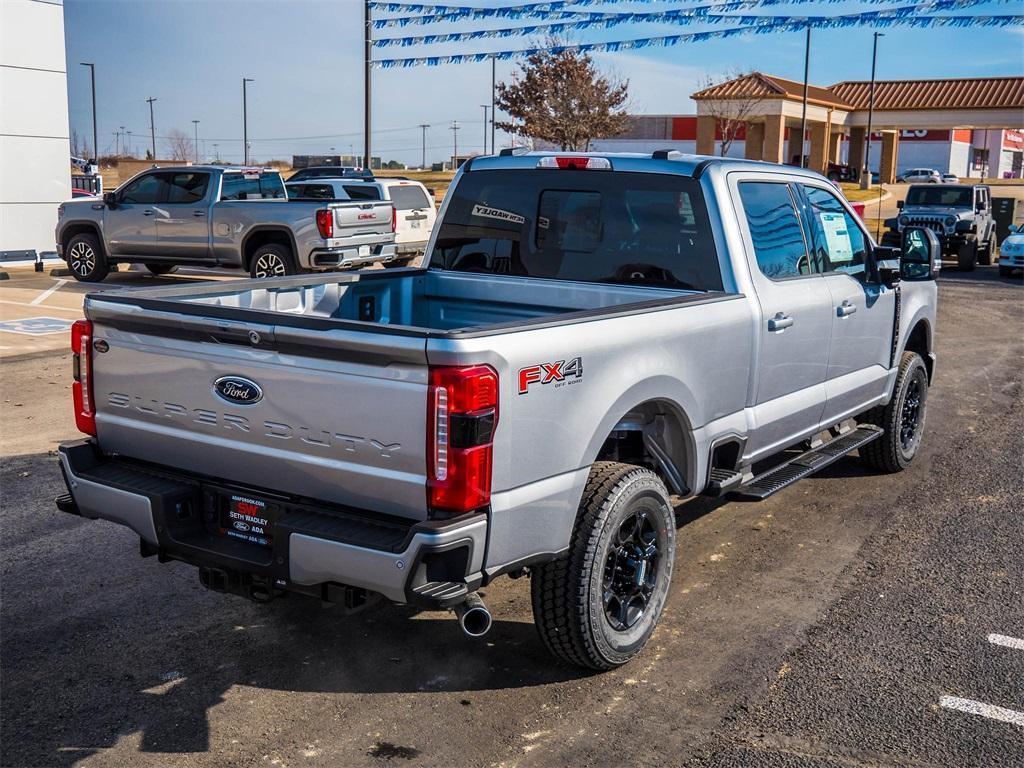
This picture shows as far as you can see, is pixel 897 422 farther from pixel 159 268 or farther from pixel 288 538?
pixel 159 268

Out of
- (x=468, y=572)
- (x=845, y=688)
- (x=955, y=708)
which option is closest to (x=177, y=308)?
(x=468, y=572)

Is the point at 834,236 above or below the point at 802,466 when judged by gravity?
above

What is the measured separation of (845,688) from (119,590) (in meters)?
→ 3.36

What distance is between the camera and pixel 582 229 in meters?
5.64

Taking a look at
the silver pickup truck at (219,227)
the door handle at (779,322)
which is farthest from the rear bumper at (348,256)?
the door handle at (779,322)

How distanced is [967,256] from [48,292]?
19.7 meters

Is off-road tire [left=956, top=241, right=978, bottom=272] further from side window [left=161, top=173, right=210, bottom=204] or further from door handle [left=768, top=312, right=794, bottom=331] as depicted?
door handle [left=768, top=312, right=794, bottom=331]

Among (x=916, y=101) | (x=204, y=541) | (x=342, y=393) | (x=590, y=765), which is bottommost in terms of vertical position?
(x=590, y=765)

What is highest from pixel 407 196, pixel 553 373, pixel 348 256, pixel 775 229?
pixel 407 196

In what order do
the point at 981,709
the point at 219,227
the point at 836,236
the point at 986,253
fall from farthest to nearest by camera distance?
the point at 986,253 < the point at 219,227 < the point at 836,236 < the point at 981,709

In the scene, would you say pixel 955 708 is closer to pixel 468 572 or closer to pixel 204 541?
pixel 468 572

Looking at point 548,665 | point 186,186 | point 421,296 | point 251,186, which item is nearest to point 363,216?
point 251,186

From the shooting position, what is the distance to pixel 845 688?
438 centimetres

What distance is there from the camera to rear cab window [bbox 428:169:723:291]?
5387 mm
